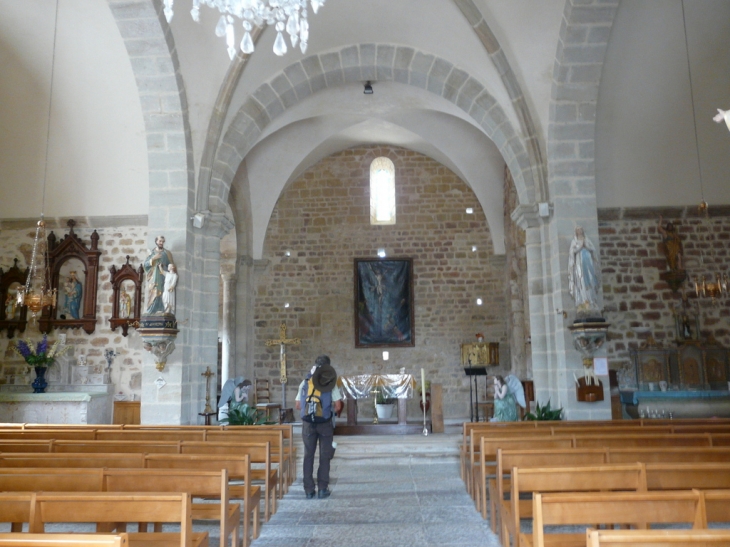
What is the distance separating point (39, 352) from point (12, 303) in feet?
4.05

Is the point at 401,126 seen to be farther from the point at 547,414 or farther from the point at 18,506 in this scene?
the point at 18,506

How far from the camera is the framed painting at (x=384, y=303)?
1546 centimetres

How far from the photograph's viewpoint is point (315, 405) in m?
6.70

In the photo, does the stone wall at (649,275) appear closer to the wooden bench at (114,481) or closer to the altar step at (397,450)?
the altar step at (397,450)

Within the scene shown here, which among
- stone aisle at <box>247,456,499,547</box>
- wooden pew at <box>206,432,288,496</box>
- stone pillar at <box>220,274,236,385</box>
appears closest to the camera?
stone aisle at <box>247,456,499,547</box>

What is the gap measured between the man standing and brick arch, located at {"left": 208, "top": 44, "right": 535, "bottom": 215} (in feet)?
14.9

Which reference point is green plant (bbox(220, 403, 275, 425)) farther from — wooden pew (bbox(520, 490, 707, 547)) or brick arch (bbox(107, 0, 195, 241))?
wooden pew (bbox(520, 490, 707, 547))

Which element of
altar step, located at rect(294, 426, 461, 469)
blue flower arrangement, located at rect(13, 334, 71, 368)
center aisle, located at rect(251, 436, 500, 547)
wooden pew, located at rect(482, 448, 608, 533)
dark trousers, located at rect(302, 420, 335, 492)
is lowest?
center aisle, located at rect(251, 436, 500, 547)

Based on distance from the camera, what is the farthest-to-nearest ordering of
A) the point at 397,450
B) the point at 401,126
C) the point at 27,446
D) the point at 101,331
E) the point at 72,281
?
the point at 401,126 < the point at 72,281 < the point at 101,331 < the point at 397,450 < the point at 27,446

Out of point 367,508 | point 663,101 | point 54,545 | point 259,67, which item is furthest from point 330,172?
point 54,545

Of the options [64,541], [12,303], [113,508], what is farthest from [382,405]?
[64,541]

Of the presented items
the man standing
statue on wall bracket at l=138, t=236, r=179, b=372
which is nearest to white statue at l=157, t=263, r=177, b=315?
statue on wall bracket at l=138, t=236, r=179, b=372

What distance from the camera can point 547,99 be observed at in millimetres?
9555

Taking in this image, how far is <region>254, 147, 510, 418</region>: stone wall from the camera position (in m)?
15.4
